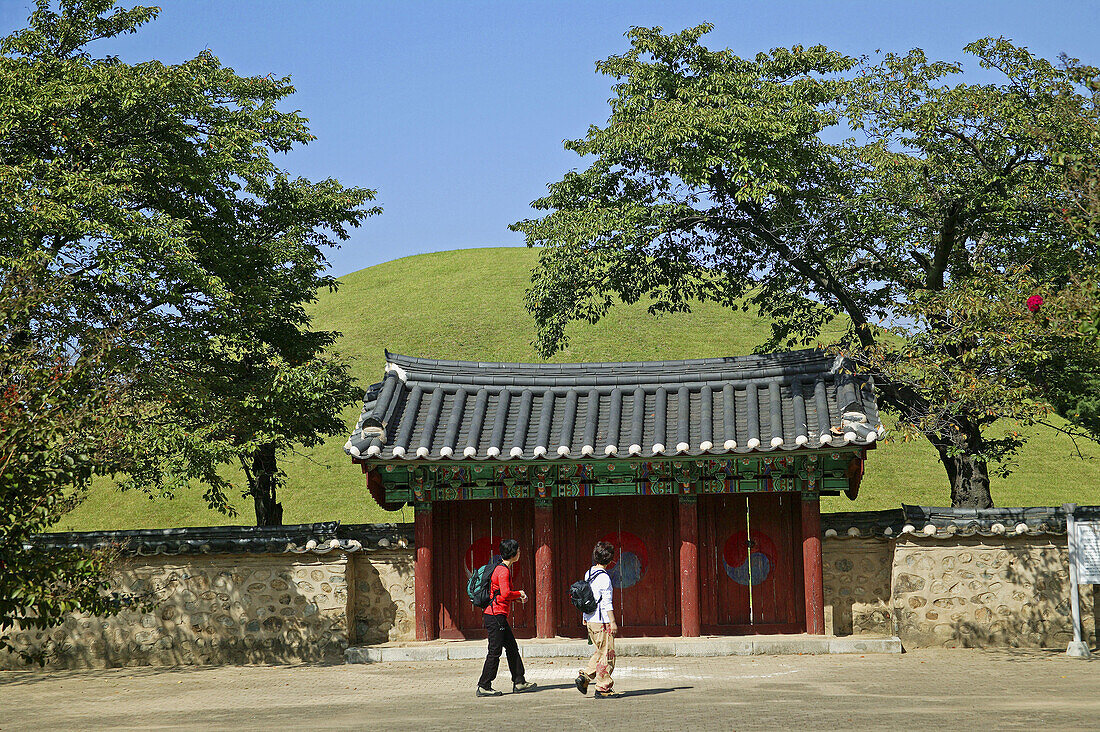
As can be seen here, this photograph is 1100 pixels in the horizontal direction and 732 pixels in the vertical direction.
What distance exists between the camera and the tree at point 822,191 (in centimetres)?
1792

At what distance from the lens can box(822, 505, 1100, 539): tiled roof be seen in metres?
14.7

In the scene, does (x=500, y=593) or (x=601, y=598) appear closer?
(x=601, y=598)

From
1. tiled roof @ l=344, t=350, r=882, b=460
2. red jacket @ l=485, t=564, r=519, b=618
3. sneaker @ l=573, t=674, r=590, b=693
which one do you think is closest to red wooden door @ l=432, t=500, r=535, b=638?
tiled roof @ l=344, t=350, r=882, b=460

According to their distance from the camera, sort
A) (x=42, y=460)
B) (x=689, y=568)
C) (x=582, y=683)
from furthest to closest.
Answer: (x=689, y=568) < (x=582, y=683) < (x=42, y=460)

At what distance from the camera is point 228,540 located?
1548 centimetres

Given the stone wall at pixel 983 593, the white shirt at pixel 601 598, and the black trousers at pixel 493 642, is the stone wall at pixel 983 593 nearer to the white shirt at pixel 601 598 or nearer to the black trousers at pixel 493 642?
the white shirt at pixel 601 598

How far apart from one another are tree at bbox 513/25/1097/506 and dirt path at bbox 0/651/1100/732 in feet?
18.1

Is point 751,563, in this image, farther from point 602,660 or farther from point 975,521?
point 602,660

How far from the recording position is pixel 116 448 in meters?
12.5

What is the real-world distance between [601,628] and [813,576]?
5.08m

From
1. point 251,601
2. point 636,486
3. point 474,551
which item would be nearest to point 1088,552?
point 636,486

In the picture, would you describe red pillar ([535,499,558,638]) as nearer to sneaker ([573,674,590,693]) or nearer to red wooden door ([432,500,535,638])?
red wooden door ([432,500,535,638])

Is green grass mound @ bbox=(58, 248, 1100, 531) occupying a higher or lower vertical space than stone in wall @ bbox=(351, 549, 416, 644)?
higher

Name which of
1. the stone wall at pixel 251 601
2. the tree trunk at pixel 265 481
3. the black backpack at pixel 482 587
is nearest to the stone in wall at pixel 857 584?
the stone wall at pixel 251 601
